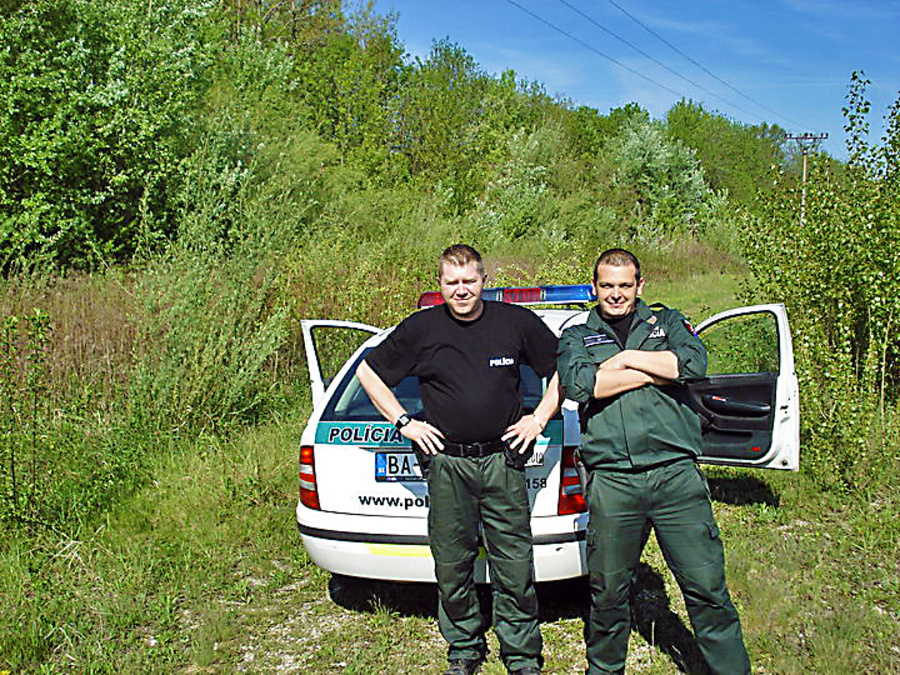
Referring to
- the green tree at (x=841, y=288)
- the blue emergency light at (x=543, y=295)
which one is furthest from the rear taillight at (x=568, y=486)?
the green tree at (x=841, y=288)

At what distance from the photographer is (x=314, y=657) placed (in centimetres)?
409

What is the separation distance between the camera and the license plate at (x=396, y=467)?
406cm

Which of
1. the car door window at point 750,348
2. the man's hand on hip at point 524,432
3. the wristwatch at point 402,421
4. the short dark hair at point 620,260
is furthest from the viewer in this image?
the car door window at point 750,348

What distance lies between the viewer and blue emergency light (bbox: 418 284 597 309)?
475 centimetres

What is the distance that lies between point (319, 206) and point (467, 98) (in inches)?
918

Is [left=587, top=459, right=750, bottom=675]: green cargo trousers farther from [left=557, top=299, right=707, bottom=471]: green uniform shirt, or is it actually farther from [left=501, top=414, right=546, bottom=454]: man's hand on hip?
[left=501, top=414, right=546, bottom=454]: man's hand on hip

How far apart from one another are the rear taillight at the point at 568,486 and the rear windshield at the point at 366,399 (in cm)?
31

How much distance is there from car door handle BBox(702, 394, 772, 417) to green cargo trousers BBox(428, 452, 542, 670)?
255cm

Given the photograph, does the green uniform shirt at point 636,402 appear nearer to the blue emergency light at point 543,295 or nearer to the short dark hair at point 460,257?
the short dark hair at point 460,257

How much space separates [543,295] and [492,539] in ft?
5.56

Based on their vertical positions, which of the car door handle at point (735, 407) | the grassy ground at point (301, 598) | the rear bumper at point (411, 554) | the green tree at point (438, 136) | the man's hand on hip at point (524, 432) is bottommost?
the grassy ground at point (301, 598)

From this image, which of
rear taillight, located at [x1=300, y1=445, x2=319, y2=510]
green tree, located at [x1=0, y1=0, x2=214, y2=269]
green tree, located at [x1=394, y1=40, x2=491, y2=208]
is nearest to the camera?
rear taillight, located at [x1=300, y1=445, x2=319, y2=510]

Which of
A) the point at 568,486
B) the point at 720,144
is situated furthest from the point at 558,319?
the point at 720,144

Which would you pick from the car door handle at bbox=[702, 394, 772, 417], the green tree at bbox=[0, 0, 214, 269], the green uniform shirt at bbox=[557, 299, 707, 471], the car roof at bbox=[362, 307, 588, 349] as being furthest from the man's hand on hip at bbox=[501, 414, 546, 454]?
the green tree at bbox=[0, 0, 214, 269]
